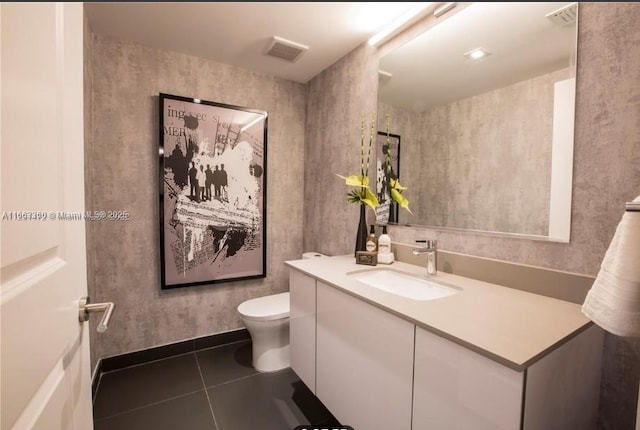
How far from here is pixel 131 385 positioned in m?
1.71

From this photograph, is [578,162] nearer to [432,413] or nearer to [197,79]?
[432,413]

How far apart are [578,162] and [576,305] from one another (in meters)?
0.49

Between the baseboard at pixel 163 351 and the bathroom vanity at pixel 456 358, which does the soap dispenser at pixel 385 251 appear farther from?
the baseboard at pixel 163 351

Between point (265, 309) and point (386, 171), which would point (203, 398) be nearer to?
point (265, 309)

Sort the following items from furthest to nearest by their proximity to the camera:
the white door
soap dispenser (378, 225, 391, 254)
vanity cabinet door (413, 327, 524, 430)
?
soap dispenser (378, 225, 391, 254)
vanity cabinet door (413, 327, 524, 430)
the white door

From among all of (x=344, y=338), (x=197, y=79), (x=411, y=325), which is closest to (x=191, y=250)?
(x=197, y=79)

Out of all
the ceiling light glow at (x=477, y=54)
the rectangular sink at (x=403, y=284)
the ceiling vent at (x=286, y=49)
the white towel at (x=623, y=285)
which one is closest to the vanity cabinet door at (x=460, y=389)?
the white towel at (x=623, y=285)

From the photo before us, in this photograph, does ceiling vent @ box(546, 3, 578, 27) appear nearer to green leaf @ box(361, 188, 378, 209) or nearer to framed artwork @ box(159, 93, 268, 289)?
green leaf @ box(361, 188, 378, 209)

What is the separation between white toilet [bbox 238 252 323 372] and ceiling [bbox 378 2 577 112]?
1.48m

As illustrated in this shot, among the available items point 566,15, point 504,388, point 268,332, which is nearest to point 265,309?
point 268,332

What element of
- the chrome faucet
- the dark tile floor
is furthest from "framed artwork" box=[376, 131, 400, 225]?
the dark tile floor

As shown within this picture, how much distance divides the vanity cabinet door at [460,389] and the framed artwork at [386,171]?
954 mm

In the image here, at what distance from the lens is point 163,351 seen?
198cm

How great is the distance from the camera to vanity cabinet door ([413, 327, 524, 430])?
2.07 feet
